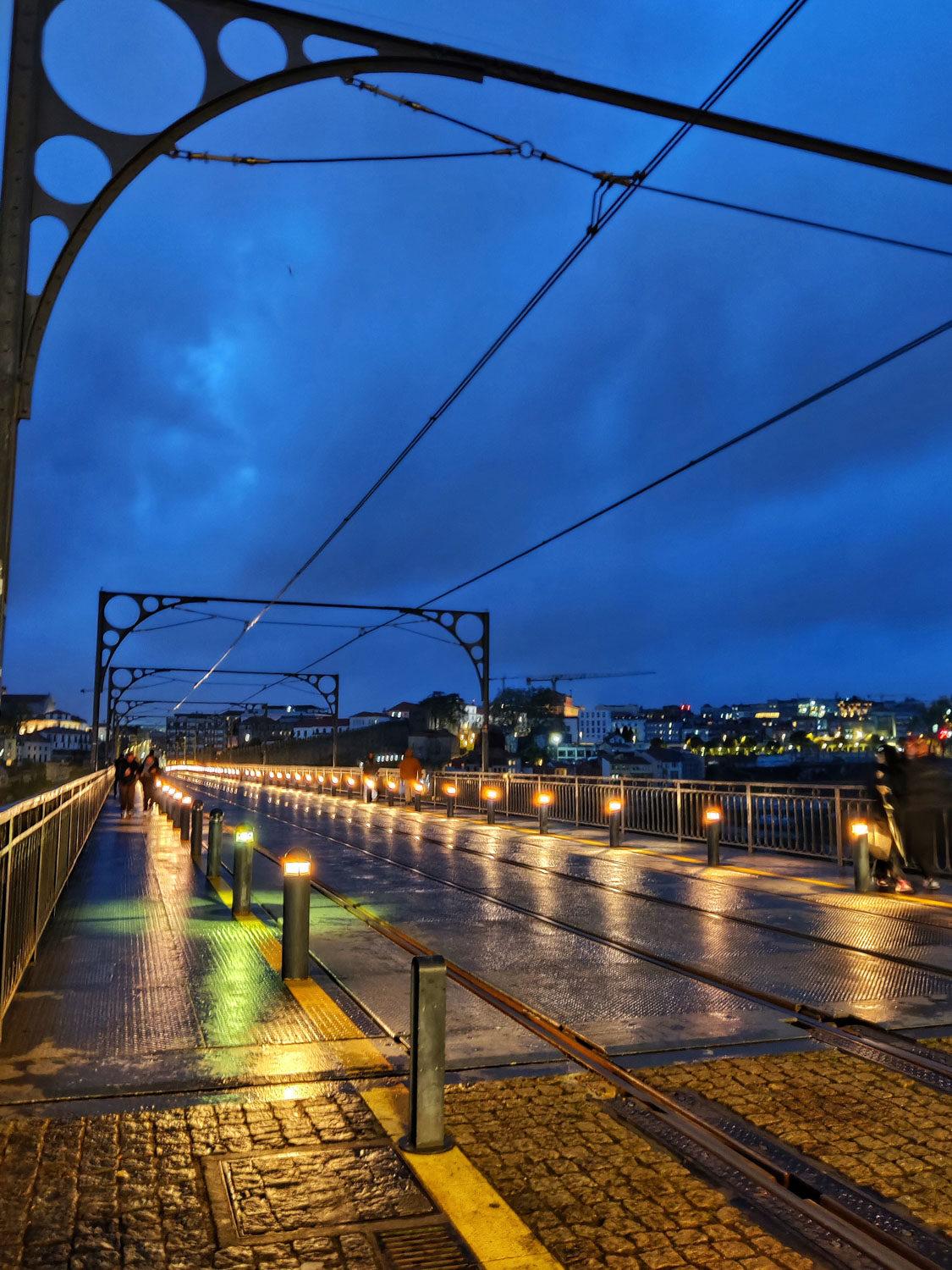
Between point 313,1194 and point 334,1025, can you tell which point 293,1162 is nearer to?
point 313,1194

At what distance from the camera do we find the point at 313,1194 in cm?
395

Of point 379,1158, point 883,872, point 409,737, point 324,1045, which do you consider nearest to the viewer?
point 379,1158

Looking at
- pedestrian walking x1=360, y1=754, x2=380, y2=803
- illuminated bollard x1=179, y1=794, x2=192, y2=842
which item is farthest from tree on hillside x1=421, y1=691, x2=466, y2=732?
illuminated bollard x1=179, y1=794, x2=192, y2=842

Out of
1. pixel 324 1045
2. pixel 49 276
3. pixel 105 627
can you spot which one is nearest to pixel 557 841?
pixel 324 1045

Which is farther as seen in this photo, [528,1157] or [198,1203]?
[528,1157]

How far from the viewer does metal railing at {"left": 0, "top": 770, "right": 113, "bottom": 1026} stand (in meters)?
→ 6.25

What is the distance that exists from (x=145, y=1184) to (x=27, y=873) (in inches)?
165

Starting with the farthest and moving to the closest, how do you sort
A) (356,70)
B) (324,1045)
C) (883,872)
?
(883,872)
(356,70)
(324,1045)

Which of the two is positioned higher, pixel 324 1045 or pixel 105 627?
pixel 105 627

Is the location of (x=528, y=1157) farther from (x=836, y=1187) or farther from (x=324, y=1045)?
(x=324, y=1045)

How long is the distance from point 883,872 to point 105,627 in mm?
30977

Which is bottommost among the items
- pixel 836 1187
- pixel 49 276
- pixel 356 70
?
pixel 836 1187

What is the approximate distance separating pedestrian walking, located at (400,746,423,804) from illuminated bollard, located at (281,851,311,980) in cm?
2309

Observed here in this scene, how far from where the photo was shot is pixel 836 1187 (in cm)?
409
